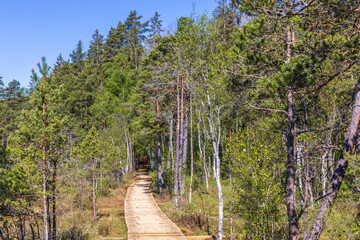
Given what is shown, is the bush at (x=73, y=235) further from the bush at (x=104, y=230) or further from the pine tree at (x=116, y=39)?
the pine tree at (x=116, y=39)

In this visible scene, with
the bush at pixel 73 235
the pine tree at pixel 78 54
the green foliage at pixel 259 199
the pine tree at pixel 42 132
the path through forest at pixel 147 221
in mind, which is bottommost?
the path through forest at pixel 147 221

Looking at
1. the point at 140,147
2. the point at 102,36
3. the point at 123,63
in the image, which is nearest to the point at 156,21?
the point at 123,63

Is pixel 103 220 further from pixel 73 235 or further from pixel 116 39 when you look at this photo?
pixel 116 39

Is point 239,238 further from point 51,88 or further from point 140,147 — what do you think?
point 140,147

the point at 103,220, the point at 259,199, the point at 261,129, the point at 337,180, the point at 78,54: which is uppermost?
the point at 78,54

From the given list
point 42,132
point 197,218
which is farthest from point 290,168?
point 42,132

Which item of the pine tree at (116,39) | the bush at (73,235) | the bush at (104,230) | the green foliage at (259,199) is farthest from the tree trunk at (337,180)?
the pine tree at (116,39)

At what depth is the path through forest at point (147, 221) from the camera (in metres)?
13.7

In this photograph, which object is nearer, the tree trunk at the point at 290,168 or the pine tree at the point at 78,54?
the tree trunk at the point at 290,168

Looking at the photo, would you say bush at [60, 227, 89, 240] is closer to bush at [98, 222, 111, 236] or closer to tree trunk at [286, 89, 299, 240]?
bush at [98, 222, 111, 236]

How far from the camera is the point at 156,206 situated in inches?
815

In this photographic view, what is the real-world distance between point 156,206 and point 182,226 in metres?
5.28

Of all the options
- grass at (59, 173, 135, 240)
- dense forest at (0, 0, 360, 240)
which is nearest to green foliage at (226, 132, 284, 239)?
dense forest at (0, 0, 360, 240)

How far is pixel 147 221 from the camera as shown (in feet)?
54.2
